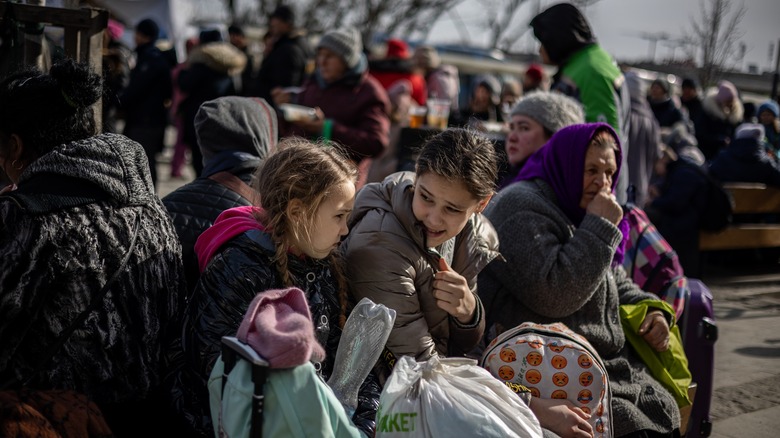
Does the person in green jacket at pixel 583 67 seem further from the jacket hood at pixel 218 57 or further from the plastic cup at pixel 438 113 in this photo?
the jacket hood at pixel 218 57

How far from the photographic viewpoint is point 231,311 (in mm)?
2381

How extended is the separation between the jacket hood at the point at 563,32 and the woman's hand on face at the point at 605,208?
2.25 m

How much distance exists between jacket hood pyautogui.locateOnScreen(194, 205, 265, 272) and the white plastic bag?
63 centimetres

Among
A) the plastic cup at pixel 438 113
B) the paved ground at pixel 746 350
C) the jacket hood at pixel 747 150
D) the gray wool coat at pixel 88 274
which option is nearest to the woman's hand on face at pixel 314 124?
the plastic cup at pixel 438 113

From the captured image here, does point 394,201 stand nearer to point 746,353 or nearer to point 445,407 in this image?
point 445,407

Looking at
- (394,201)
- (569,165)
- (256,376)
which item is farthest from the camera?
(569,165)

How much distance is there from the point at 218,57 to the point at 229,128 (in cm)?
486

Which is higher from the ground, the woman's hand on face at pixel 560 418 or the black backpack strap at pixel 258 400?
the black backpack strap at pixel 258 400

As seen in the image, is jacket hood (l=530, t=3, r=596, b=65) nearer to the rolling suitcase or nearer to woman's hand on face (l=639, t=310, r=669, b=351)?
the rolling suitcase

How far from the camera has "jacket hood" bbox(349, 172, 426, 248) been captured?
2834 mm

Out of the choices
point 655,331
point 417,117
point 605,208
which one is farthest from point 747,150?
point 605,208

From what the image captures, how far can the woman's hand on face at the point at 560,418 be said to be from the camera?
269 centimetres

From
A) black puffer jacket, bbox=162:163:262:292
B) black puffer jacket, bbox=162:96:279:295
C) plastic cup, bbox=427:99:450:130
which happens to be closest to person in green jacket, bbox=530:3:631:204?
plastic cup, bbox=427:99:450:130

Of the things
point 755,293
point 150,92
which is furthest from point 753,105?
point 150,92
